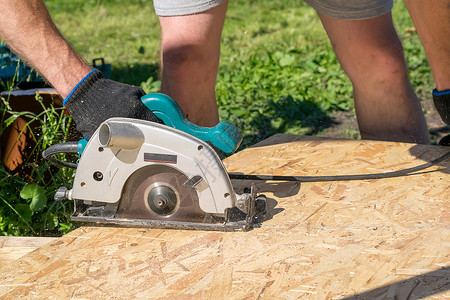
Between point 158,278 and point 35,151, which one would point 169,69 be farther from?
point 158,278

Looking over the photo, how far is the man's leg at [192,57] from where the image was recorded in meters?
2.66

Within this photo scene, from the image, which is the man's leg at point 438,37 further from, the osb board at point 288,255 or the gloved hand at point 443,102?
the osb board at point 288,255

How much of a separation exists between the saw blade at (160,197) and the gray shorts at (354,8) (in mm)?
1264

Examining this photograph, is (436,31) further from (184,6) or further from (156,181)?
(156,181)

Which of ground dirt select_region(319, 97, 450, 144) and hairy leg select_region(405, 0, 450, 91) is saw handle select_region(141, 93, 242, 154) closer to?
hairy leg select_region(405, 0, 450, 91)

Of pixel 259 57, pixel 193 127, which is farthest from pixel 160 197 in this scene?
pixel 259 57

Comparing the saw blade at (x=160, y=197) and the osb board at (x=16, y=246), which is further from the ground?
the saw blade at (x=160, y=197)

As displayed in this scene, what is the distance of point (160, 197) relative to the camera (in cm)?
186

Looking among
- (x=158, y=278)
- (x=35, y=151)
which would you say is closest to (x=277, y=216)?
(x=158, y=278)

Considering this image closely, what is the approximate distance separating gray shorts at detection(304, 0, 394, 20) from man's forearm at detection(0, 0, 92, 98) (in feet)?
4.15

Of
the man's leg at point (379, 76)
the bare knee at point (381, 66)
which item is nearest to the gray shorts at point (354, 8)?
the man's leg at point (379, 76)

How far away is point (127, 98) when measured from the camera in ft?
6.01

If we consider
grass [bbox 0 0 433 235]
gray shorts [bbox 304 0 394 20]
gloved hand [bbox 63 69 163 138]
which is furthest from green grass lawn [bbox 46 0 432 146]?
gloved hand [bbox 63 69 163 138]

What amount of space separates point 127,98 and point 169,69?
36.5 inches
